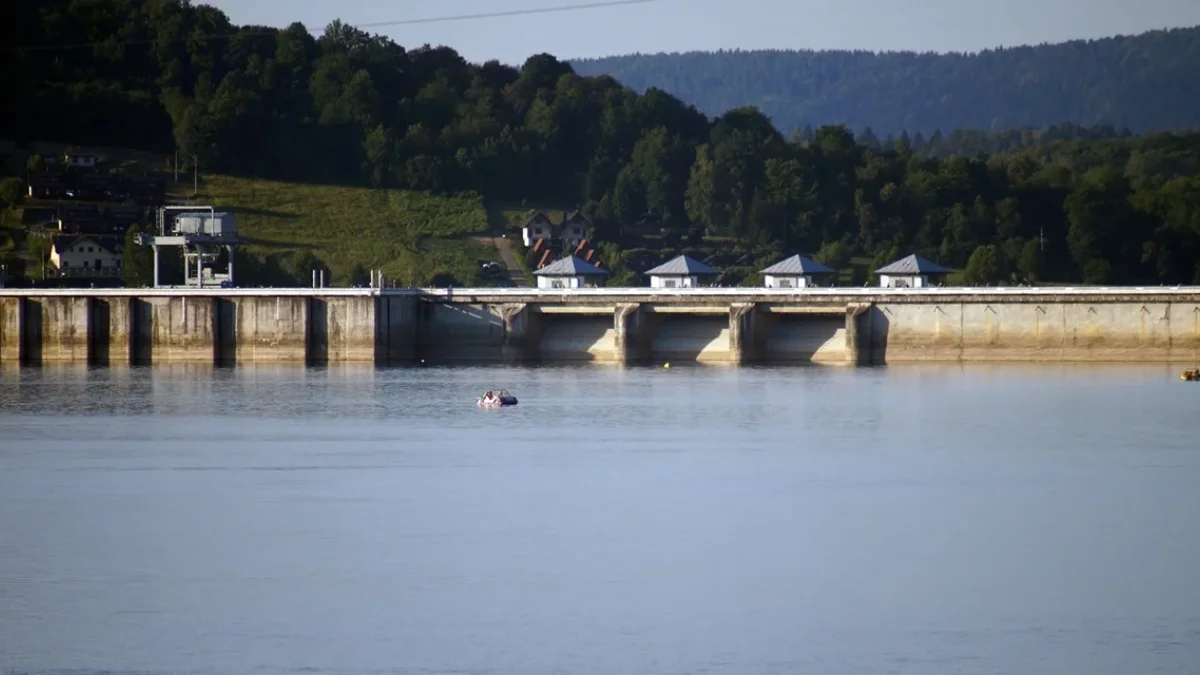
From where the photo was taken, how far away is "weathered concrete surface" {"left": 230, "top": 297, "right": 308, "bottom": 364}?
82562 millimetres

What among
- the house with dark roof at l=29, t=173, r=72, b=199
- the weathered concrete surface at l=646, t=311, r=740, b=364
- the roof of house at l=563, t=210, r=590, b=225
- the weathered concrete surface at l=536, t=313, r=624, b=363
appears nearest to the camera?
the weathered concrete surface at l=646, t=311, r=740, b=364

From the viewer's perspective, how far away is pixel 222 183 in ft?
429

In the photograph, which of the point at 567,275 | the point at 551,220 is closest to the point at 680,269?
the point at 567,275

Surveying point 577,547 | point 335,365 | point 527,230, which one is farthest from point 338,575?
point 527,230

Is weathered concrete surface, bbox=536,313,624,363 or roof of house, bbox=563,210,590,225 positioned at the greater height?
roof of house, bbox=563,210,590,225

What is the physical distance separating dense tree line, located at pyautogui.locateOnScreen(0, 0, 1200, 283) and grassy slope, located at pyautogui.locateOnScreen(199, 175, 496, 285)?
3330mm

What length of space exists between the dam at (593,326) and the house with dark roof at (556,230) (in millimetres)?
38880

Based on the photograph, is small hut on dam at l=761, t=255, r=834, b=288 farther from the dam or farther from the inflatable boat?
the inflatable boat

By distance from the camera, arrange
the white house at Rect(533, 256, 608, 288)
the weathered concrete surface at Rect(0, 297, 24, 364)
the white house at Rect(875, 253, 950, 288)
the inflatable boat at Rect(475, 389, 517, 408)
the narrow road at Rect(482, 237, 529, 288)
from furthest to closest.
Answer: the narrow road at Rect(482, 237, 529, 288) → the white house at Rect(533, 256, 608, 288) → the white house at Rect(875, 253, 950, 288) → the weathered concrete surface at Rect(0, 297, 24, 364) → the inflatable boat at Rect(475, 389, 517, 408)

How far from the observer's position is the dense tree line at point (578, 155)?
12669 centimetres

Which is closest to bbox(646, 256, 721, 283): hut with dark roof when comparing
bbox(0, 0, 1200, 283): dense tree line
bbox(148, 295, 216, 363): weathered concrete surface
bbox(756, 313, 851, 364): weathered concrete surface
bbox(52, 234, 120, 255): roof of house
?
bbox(756, 313, 851, 364): weathered concrete surface

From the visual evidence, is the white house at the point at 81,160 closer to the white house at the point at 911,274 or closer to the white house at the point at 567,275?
the white house at the point at 567,275

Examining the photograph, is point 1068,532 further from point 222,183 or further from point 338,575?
point 222,183

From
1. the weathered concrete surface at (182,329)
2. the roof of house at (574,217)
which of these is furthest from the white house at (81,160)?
the weathered concrete surface at (182,329)
